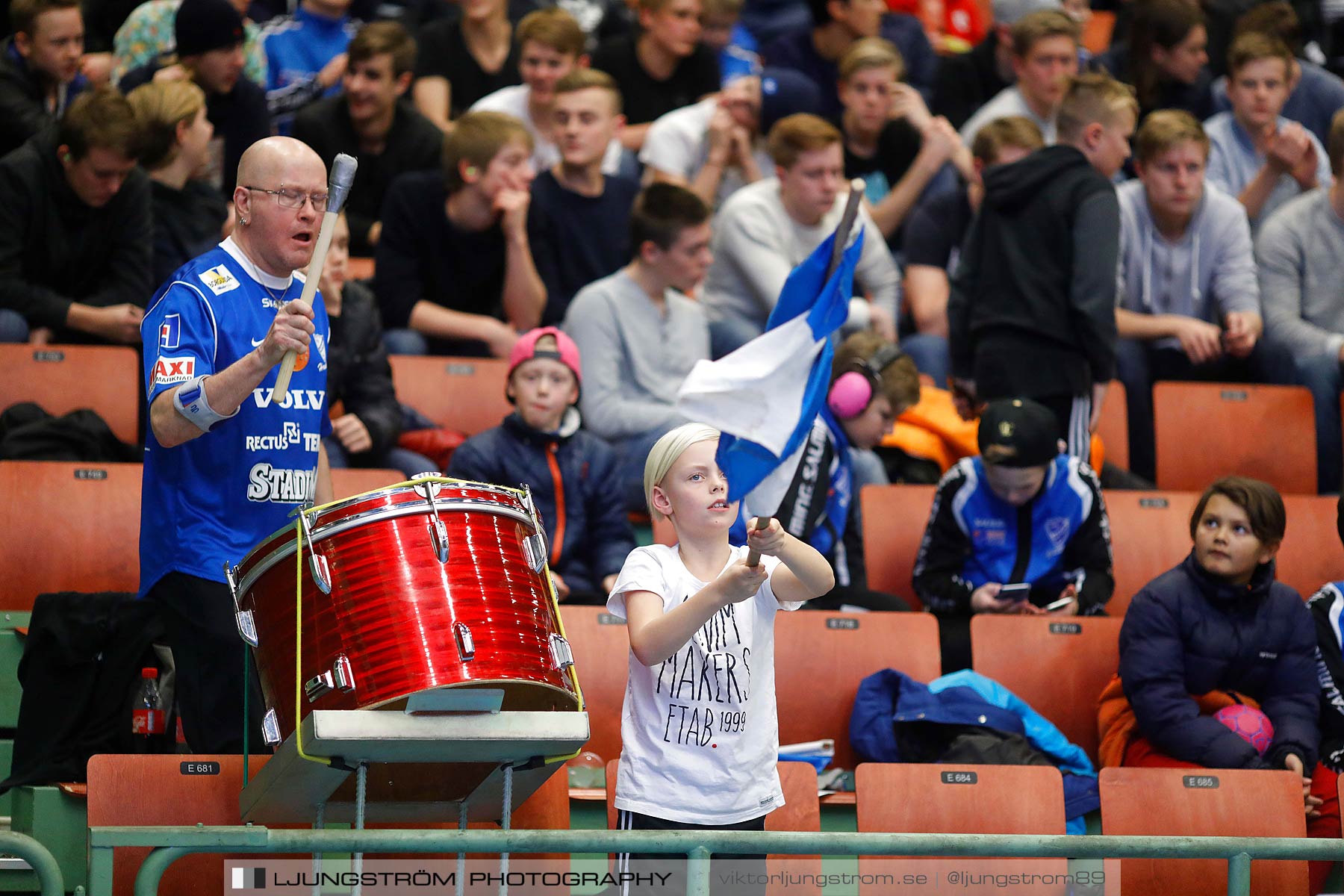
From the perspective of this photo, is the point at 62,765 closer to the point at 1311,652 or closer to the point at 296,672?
the point at 296,672

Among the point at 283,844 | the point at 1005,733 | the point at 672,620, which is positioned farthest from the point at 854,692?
the point at 283,844

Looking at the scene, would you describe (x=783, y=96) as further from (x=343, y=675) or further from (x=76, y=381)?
(x=343, y=675)

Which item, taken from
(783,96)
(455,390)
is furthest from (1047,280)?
(455,390)

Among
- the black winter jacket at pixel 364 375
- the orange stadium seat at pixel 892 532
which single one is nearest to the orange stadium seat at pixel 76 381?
the black winter jacket at pixel 364 375

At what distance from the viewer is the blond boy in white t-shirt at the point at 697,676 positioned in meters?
3.56

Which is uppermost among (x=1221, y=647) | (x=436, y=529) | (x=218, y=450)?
(x=218, y=450)

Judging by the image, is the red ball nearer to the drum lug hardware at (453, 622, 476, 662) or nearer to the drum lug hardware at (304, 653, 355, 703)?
the drum lug hardware at (453, 622, 476, 662)

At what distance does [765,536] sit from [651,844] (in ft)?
1.98

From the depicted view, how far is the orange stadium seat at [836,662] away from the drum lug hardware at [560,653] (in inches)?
65.2

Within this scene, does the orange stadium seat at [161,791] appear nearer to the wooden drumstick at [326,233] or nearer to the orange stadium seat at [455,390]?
the wooden drumstick at [326,233]

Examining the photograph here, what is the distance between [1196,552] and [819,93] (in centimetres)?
408

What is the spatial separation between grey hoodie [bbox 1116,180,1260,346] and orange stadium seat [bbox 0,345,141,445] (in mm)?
4135

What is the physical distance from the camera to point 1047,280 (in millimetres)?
6207

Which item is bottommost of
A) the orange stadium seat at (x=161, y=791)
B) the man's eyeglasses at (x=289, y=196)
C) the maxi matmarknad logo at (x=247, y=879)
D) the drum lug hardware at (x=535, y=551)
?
the maxi matmarknad logo at (x=247, y=879)
